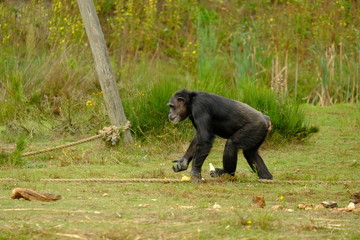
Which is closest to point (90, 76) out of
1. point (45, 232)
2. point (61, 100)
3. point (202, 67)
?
point (61, 100)

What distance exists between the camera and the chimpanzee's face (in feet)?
26.1

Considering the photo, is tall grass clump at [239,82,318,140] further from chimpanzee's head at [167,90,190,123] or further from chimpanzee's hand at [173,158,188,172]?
chimpanzee's hand at [173,158,188,172]

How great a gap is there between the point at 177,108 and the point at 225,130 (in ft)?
2.09

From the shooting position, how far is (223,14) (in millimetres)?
20266

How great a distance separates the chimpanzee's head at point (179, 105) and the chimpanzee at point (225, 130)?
0.02 meters

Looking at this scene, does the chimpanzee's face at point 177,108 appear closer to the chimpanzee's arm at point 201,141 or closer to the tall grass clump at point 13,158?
the chimpanzee's arm at point 201,141

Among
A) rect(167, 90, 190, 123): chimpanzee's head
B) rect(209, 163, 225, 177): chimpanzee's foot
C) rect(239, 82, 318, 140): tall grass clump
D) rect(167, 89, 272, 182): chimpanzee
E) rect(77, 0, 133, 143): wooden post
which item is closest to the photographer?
rect(167, 89, 272, 182): chimpanzee

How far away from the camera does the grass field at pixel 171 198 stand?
4465 mm

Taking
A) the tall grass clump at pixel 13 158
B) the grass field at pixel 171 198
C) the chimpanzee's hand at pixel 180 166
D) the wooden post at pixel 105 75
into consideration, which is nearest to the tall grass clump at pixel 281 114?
the grass field at pixel 171 198

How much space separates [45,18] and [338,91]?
21.9 feet

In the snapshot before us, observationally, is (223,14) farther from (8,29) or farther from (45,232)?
(45,232)

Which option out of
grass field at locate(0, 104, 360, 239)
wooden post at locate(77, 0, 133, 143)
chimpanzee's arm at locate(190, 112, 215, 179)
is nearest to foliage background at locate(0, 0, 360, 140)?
wooden post at locate(77, 0, 133, 143)

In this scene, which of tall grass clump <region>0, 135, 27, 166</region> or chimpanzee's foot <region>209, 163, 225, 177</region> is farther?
tall grass clump <region>0, 135, 27, 166</region>

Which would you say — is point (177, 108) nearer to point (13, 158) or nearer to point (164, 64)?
point (13, 158)
